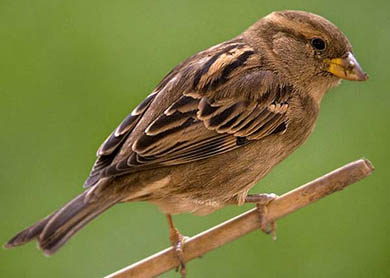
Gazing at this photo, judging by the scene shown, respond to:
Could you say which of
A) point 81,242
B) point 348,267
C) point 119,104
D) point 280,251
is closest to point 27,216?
point 81,242

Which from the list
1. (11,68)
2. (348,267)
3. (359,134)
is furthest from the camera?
(11,68)

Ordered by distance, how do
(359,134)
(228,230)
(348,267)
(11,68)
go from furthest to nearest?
(11,68)
(359,134)
(348,267)
(228,230)

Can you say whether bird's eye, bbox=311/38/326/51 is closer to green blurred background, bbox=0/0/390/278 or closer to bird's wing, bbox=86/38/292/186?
bird's wing, bbox=86/38/292/186

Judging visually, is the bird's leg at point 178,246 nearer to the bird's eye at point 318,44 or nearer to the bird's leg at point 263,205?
the bird's leg at point 263,205

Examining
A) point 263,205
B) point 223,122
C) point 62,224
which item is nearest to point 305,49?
point 223,122

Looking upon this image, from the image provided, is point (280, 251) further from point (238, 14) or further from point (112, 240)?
point (238, 14)

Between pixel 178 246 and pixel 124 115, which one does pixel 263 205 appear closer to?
pixel 178 246

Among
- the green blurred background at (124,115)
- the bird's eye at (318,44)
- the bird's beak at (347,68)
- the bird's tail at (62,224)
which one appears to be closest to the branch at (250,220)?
the bird's tail at (62,224)
